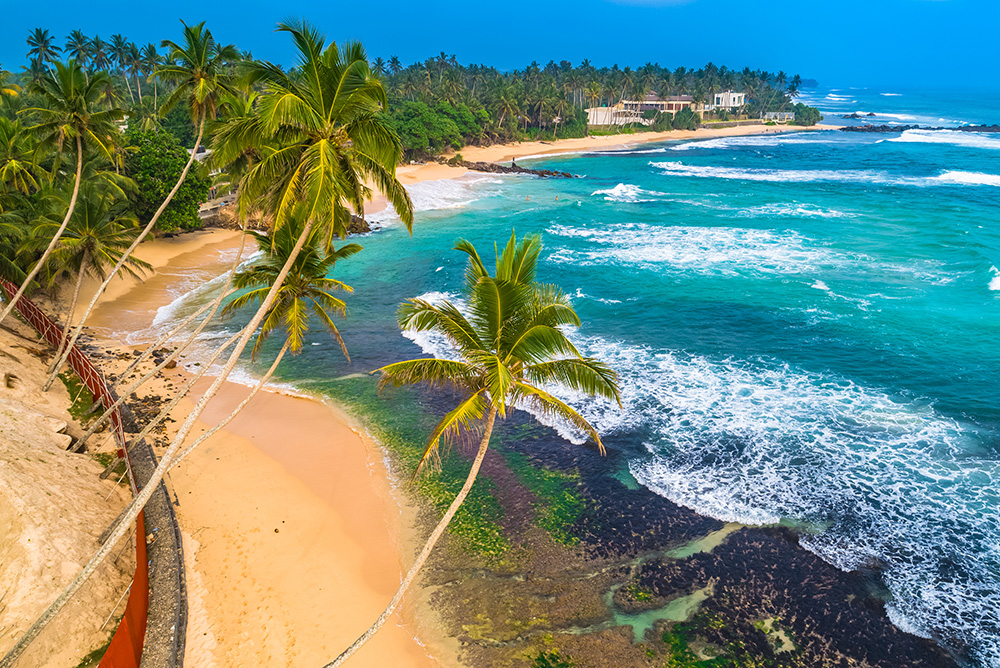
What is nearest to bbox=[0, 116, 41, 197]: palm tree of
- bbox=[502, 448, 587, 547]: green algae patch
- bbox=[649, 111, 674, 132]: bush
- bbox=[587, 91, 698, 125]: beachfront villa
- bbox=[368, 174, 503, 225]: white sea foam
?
bbox=[502, 448, 587, 547]: green algae patch

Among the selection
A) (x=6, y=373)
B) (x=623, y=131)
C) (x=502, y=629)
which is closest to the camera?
(x=502, y=629)

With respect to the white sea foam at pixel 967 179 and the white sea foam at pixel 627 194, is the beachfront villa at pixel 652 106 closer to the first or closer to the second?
the white sea foam at pixel 627 194

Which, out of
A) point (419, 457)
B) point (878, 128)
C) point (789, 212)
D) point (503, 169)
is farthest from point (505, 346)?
point (878, 128)

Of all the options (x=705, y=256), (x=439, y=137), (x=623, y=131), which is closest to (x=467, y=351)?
(x=705, y=256)

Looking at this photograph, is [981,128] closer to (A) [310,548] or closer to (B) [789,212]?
(B) [789,212]

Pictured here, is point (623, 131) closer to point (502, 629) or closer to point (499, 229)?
point (499, 229)

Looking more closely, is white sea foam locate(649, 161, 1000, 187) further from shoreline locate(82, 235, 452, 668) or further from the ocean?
shoreline locate(82, 235, 452, 668)
